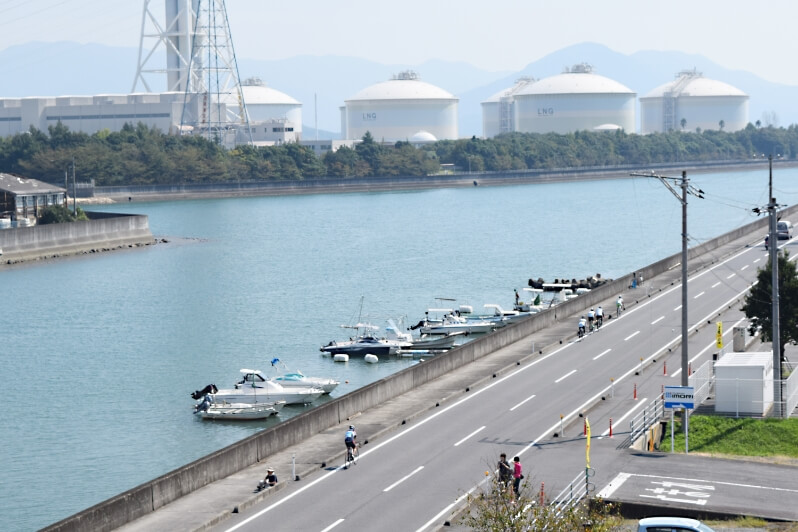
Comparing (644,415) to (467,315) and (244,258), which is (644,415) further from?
(244,258)

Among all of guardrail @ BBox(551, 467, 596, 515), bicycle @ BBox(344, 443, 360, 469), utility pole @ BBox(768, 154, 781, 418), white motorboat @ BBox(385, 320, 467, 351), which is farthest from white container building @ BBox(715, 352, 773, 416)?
white motorboat @ BBox(385, 320, 467, 351)

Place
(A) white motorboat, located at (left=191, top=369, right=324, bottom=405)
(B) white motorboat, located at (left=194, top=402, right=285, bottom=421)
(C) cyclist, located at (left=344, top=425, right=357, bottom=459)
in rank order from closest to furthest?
(C) cyclist, located at (left=344, top=425, right=357, bottom=459) < (B) white motorboat, located at (left=194, top=402, right=285, bottom=421) < (A) white motorboat, located at (left=191, top=369, right=324, bottom=405)

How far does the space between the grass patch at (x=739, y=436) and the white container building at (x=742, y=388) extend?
80 centimetres

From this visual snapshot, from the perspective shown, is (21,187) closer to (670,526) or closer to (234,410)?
(234,410)

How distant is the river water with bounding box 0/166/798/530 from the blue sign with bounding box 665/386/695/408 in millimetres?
16996

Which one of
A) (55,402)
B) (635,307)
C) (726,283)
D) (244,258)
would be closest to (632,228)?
(244,258)

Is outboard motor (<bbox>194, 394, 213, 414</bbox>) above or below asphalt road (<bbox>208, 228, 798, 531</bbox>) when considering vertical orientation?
below

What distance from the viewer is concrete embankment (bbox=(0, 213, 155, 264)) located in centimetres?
11025

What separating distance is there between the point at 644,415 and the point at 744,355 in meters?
5.96

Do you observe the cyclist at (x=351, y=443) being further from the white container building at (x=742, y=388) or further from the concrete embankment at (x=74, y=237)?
the concrete embankment at (x=74, y=237)

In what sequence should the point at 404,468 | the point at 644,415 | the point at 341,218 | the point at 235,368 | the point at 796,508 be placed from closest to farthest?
the point at 796,508
the point at 404,468
the point at 644,415
the point at 235,368
the point at 341,218

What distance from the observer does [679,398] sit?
36.0m

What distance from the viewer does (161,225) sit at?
156 m

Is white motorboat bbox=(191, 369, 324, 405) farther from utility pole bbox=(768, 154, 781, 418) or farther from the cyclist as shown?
utility pole bbox=(768, 154, 781, 418)
